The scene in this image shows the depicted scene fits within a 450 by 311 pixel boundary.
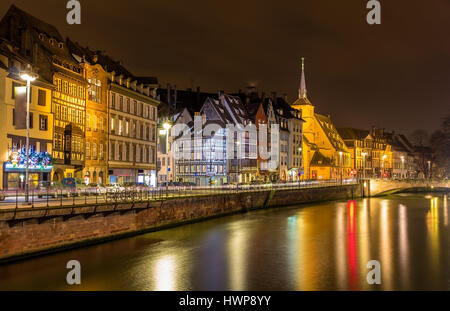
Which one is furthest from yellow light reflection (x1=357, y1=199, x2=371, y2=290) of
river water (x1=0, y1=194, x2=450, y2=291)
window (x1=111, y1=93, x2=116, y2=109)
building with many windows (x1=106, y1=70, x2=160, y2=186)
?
window (x1=111, y1=93, x2=116, y2=109)

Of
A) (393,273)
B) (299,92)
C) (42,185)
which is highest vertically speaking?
(299,92)

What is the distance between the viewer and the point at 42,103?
42.0m

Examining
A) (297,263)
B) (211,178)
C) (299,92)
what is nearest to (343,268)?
(297,263)

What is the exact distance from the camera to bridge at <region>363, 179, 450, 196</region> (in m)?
92.2

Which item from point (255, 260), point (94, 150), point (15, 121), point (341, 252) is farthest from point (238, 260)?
point (94, 150)

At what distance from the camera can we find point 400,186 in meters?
96.4

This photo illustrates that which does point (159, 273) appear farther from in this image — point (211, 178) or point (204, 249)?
point (211, 178)

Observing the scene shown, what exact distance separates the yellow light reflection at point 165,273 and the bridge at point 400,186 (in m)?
68.4

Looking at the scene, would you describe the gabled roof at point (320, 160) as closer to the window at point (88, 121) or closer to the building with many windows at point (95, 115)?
the building with many windows at point (95, 115)

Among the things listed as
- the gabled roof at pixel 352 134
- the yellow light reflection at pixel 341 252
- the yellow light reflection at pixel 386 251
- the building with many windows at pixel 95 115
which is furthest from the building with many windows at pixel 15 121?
the gabled roof at pixel 352 134

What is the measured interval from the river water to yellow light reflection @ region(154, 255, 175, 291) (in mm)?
49

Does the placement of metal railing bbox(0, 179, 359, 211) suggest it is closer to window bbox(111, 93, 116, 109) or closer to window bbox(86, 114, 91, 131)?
window bbox(86, 114, 91, 131)

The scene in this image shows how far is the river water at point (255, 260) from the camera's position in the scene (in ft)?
80.7

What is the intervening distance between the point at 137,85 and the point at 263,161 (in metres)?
34.3
